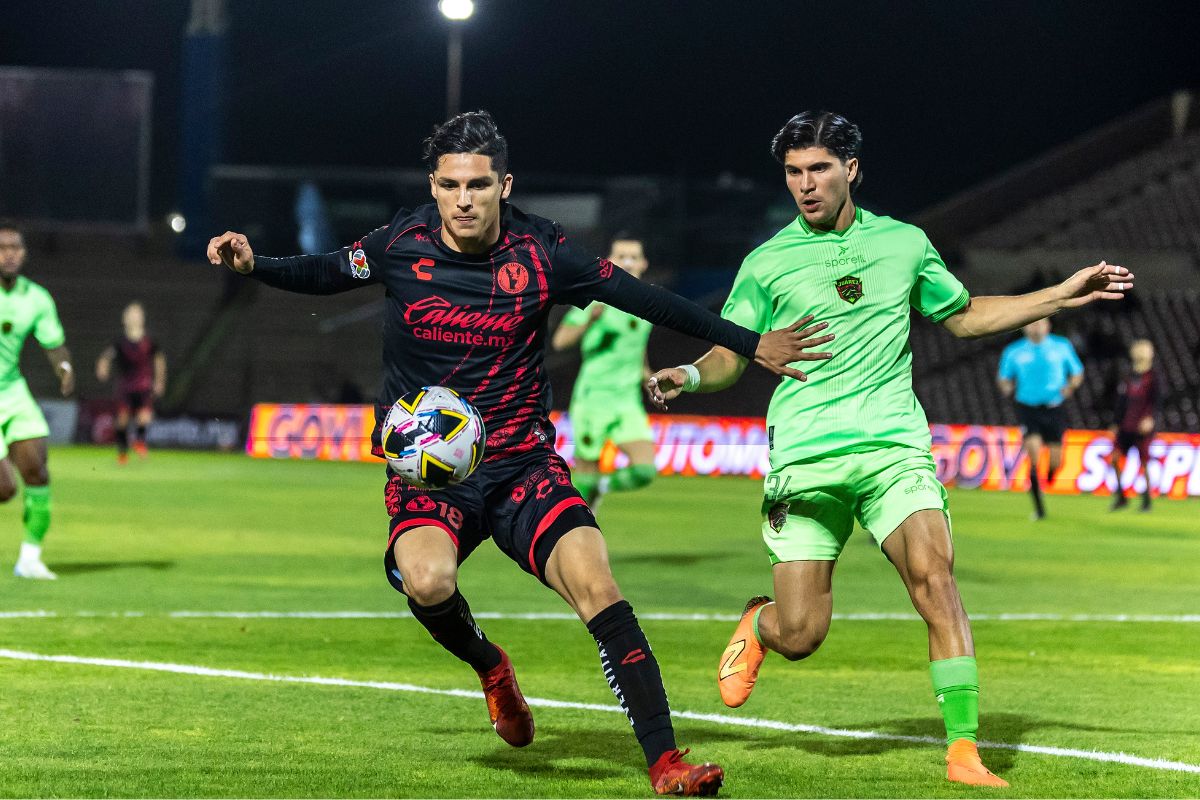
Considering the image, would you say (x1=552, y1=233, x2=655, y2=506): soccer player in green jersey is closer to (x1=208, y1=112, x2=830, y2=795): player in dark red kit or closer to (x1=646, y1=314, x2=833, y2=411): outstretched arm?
(x1=646, y1=314, x2=833, y2=411): outstretched arm

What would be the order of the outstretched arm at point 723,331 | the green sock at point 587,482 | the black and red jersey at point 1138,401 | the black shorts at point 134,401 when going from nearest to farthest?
the outstretched arm at point 723,331, the green sock at point 587,482, the black and red jersey at point 1138,401, the black shorts at point 134,401

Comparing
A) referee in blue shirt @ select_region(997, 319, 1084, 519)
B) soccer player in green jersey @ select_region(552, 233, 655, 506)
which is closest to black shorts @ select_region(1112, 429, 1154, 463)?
referee in blue shirt @ select_region(997, 319, 1084, 519)

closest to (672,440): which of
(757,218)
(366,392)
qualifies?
(757,218)

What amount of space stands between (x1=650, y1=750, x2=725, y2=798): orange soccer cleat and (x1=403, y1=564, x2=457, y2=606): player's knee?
0.98 meters

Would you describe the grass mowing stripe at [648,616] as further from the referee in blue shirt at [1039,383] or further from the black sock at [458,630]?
the referee in blue shirt at [1039,383]

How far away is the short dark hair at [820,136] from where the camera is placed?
648cm

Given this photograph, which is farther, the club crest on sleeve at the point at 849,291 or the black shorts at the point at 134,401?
the black shorts at the point at 134,401

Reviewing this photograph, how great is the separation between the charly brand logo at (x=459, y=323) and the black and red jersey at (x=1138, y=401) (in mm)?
17948

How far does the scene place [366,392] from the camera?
1499 inches

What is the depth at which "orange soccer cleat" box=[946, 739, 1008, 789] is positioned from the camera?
598cm

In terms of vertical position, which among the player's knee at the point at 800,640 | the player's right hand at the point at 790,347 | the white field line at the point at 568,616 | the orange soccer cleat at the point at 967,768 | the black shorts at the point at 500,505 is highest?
the player's right hand at the point at 790,347

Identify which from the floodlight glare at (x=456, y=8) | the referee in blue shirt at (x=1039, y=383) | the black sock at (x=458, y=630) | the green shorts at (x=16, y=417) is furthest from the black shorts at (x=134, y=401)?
the black sock at (x=458, y=630)

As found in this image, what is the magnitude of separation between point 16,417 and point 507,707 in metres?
6.54

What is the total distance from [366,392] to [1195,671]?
30.1 metres
